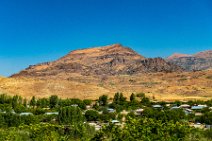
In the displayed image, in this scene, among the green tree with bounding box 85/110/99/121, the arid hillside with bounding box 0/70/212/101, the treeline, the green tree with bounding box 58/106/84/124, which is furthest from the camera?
the arid hillside with bounding box 0/70/212/101

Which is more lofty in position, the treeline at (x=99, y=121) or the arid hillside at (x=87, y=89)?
the arid hillside at (x=87, y=89)

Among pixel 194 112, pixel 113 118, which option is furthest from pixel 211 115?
pixel 113 118

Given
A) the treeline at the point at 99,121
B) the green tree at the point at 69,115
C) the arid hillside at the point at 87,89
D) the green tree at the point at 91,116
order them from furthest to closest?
the arid hillside at the point at 87,89
the green tree at the point at 91,116
the green tree at the point at 69,115
the treeline at the point at 99,121

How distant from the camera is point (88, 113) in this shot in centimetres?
6384

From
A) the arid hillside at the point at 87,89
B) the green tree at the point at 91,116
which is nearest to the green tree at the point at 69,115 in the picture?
the green tree at the point at 91,116

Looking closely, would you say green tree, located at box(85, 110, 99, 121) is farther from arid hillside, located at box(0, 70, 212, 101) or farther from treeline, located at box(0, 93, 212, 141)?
arid hillside, located at box(0, 70, 212, 101)

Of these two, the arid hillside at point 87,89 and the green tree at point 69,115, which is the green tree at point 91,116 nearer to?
the green tree at point 69,115

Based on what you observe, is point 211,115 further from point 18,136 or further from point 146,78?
point 146,78

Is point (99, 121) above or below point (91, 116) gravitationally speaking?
below

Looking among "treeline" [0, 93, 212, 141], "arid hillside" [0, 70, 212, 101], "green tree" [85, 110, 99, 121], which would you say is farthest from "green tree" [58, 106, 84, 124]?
"arid hillside" [0, 70, 212, 101]

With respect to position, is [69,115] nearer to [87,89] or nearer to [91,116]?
[91,116]

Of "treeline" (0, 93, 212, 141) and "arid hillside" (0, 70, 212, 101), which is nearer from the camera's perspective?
"treeline" (0, 93, 212, 141)

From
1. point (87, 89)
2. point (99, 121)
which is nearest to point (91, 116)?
point (99, 121)

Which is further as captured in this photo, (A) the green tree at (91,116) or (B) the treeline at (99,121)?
(A) the green tree at (91,116)
